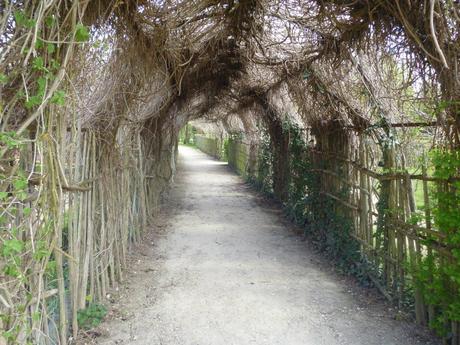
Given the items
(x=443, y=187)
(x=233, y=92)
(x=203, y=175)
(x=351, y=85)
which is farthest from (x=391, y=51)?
(x=203, y=175)

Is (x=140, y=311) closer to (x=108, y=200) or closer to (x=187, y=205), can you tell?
(x=108, y=200)

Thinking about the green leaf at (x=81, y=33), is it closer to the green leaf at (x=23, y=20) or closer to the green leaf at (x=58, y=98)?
the green leaf at (x=23, y=20)

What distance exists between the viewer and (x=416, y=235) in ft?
11.2

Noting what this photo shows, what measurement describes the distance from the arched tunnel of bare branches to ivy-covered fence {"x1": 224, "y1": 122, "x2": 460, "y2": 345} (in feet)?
0.06

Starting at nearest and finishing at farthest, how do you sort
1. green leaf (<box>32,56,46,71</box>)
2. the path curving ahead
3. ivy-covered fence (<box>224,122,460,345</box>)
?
green leaf (<box>32,56,46,71</box>), ivy-covered fence (<box>224,122,460,345</box>), the path curving ahead

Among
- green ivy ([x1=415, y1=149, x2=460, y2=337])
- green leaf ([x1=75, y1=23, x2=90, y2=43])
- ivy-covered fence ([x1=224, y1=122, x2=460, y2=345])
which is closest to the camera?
green leaf ([x1=75, y1=23, x2=90, y2=43])

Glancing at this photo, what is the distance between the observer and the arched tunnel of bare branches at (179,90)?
1965mm

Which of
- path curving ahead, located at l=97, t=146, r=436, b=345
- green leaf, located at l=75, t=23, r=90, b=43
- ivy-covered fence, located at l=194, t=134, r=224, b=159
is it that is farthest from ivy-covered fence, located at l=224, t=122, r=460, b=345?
ivy-covered fence, located at l=194, t=134, r=224, b=159

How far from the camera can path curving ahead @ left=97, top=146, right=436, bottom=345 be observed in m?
3.28

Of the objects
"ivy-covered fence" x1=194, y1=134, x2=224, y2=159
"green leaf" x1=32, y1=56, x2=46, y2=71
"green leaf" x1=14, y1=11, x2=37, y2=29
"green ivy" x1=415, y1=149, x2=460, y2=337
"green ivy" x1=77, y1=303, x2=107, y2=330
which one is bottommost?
"green ivy" x1=77, y1=303, x2=107, y2=330

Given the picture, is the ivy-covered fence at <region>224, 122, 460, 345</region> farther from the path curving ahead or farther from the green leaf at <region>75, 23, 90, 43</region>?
the green leaf at <region>75, 23, 90, 43</region>

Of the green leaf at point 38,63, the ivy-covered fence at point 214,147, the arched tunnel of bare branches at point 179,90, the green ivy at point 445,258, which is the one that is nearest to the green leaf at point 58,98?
the arched tunnel of bare branches at point 179,90

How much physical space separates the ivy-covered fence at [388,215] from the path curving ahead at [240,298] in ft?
0.91

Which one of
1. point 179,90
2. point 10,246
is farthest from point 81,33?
point 179,90
